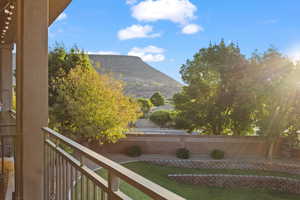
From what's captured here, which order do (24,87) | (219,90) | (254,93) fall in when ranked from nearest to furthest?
(24,87)
(254,93)
(219,90)

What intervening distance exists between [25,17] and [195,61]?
13724 mm

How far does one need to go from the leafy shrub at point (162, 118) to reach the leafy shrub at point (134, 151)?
28.6ft

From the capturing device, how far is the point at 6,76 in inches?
241

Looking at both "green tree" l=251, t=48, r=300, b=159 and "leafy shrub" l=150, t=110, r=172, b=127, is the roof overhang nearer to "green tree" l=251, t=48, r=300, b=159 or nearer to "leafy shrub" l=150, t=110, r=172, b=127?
"green tree" l=251, t=48, r=300, b=159

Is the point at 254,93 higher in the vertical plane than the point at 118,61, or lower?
lower

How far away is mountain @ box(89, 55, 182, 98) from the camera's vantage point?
30564 mm

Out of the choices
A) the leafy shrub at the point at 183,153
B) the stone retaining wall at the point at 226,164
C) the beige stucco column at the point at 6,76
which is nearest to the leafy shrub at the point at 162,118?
the leafy shrub at the point at 183,153

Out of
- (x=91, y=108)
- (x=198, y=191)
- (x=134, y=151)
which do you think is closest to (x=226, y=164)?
(x=198, y=191)

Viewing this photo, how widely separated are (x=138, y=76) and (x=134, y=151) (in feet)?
76.8

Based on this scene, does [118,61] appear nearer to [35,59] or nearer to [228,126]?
[228,126]

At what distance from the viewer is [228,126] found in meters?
14.7

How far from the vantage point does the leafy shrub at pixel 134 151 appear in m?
12.4

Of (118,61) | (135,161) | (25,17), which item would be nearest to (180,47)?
(118,61)

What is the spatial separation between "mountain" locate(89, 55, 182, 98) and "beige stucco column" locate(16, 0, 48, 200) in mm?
26463
